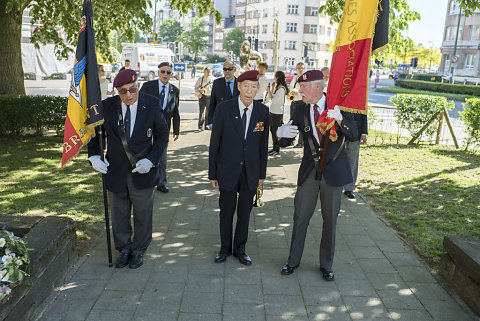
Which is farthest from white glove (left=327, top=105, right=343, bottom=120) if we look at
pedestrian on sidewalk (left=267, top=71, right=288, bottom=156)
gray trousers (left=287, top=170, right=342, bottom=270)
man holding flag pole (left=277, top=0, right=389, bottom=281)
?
pedestrian on sidewalk (left=267, top=71, right=288, bottom=156)

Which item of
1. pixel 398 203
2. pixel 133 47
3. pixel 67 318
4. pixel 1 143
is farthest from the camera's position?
pixel 133 47

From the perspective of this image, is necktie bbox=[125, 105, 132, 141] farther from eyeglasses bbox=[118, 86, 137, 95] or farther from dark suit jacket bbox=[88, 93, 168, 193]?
eyeglasses bbox=[118, 86, 137, 95]

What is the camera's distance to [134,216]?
4832mm

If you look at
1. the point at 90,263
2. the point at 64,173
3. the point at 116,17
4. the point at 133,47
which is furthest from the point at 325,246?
the point at 133,47

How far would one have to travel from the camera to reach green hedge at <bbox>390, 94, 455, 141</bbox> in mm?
13133

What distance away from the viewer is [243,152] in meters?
4.65

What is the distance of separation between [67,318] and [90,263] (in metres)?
1.12

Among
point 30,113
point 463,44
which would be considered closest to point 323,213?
point 30,113

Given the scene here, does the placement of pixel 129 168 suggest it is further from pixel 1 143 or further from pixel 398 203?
pixel 1 143

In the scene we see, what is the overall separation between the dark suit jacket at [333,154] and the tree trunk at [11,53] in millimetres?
9521

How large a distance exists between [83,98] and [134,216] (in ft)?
4.68

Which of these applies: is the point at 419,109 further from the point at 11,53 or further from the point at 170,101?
the point at 11,53

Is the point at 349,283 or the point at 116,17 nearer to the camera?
the point at 349,283

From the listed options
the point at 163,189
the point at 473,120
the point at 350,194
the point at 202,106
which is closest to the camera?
the point at 163,189
